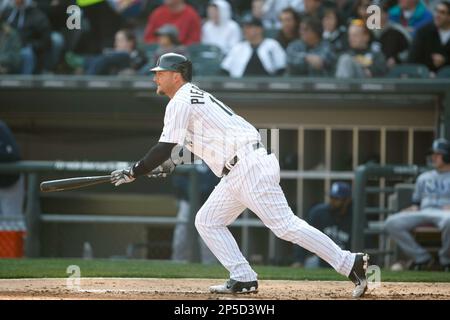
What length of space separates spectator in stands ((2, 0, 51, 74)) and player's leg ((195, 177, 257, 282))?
5.72 meters

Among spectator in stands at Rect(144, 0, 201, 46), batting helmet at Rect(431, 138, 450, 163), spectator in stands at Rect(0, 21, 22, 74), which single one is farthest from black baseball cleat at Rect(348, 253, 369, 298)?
spectator in stands at Rect(0, 21, 22, 74)

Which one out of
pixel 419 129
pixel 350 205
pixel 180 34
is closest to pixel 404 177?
pixel 350 205

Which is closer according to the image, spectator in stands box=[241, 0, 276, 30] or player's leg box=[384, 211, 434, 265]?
player's leg box=[384, 211, 434, 265]

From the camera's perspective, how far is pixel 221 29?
12.1 m

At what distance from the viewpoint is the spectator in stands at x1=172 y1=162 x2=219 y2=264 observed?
10.2m

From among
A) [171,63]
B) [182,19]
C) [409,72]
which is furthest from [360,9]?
[171,63]

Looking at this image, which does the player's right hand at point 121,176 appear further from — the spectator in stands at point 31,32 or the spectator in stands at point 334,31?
the spectator in stands at point 31,32

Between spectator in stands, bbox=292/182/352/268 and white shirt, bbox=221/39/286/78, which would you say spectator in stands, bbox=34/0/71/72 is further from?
spectator in stands, bbox=292/182/352/268

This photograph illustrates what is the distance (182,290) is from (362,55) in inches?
195

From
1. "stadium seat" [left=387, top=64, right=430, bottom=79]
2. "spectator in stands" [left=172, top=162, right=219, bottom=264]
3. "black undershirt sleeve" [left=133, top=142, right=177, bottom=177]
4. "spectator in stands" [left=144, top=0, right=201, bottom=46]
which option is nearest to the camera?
"black undershirt sleeve" [left=133, top=142, right=177, bottom=177]

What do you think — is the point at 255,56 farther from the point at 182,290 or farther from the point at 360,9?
the point at 182,290
